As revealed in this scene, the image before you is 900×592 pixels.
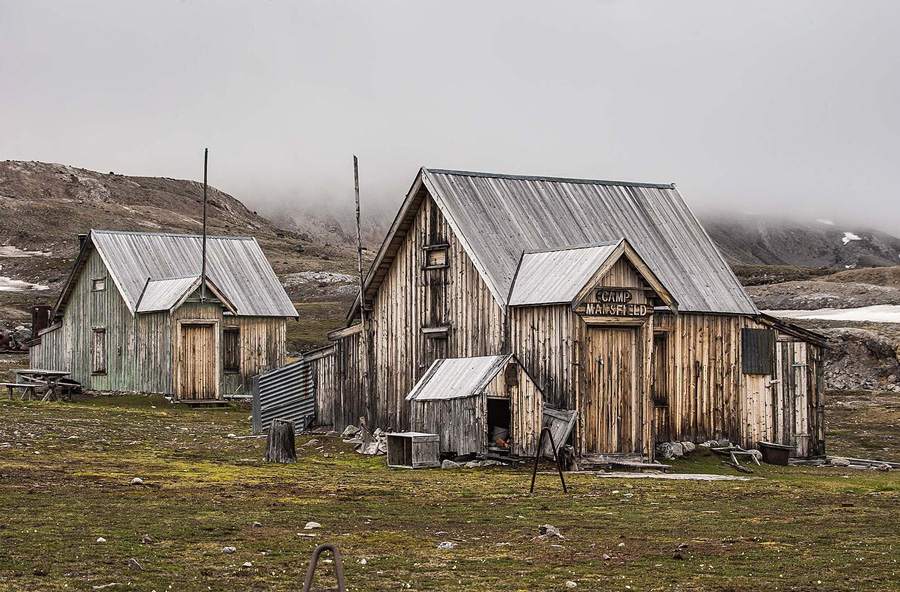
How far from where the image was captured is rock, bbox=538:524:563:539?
1507 cm

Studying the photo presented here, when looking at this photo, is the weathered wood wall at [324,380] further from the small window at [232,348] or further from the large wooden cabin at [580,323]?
the small window at [232,348]

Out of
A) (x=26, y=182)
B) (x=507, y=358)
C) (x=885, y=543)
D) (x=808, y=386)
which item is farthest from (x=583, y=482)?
(x=26, y=182)

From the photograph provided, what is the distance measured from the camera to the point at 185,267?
5184 cm

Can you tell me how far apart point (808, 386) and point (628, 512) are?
51.8 ft

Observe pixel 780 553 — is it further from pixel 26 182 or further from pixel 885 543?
pixel 26 182

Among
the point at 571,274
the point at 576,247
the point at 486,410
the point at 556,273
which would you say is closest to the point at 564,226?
the point at 576,247

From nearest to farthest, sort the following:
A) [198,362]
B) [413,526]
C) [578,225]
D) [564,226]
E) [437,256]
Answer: [413,526]
[437,256]
[564,226]
[578,225]
[198,362]

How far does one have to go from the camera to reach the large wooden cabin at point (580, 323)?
26891 millimetres

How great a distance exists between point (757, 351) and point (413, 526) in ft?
57.8

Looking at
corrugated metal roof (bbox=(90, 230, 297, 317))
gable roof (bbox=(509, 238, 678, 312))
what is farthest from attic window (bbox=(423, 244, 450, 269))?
corrugated metal roof (bbox=(90, 230, 297, 317))

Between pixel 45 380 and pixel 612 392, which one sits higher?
pixel 45 380

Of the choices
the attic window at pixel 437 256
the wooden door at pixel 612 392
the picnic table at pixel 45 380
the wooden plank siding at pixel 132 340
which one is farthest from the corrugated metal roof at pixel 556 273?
the picnic table at pixel 45 380

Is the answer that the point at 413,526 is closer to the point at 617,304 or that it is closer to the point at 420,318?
the point at 617,304

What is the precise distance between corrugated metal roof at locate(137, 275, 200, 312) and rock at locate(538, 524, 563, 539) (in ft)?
104
